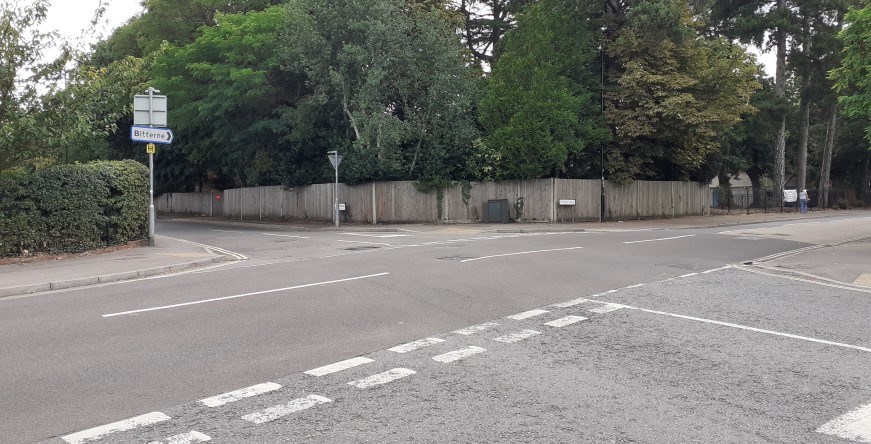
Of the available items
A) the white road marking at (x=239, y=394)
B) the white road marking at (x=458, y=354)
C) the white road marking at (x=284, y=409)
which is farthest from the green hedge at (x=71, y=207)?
the white road marking at (x=284, y=409)

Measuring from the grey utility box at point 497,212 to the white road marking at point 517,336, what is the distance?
22864 mm

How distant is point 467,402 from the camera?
210 inches

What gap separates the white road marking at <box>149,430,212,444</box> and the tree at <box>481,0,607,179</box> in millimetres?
25760

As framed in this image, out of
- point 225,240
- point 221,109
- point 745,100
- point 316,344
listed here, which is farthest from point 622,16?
point 316,344

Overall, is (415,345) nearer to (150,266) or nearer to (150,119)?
(150,266)

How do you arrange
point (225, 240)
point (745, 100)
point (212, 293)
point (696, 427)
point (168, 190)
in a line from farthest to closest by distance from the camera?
1. point (168, 190)
2. point (745, 100)
3. point (225, 240)
4. point (212, 293)
5. point (696, 427)

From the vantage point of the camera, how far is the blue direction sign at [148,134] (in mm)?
17500

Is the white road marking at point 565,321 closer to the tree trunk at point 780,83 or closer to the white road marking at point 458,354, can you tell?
the white road marking at point 458,354

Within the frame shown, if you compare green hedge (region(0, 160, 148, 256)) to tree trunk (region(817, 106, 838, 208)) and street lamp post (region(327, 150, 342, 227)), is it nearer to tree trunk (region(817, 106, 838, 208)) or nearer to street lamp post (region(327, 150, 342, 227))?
street lamp post (region(327, 150, 342, 227))

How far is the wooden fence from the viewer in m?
31.1

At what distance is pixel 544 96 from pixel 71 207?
19.4 meters

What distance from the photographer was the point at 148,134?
58.1 ft

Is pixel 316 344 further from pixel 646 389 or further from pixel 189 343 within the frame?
pixel 646 389

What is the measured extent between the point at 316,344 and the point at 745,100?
34.4 meters
